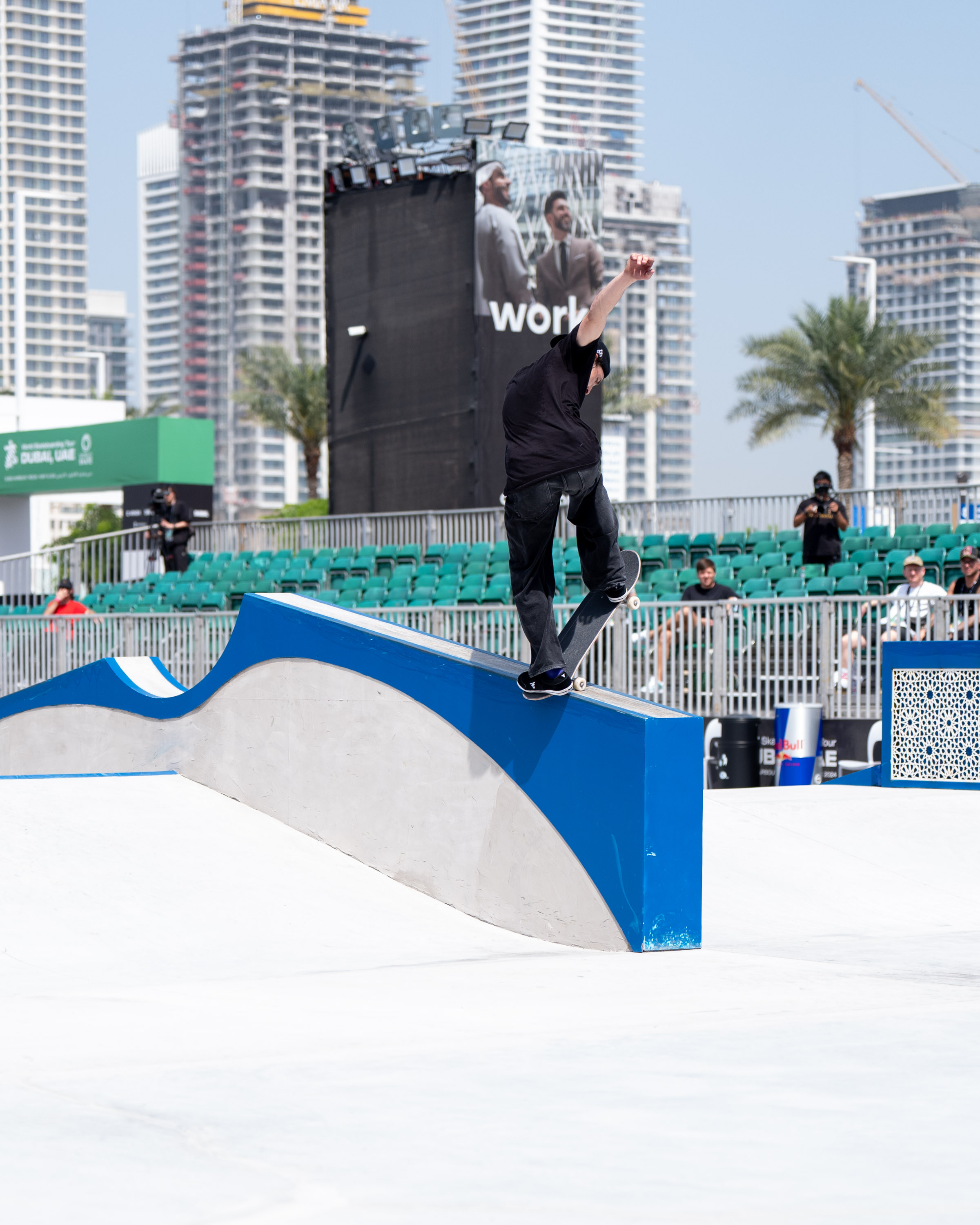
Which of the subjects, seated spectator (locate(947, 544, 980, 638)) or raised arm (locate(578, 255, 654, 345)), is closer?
raised arm (locate(578, 255, 654, 345))

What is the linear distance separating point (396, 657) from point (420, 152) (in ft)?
65.6

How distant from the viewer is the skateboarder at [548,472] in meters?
6.84

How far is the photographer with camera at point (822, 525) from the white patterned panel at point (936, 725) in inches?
286

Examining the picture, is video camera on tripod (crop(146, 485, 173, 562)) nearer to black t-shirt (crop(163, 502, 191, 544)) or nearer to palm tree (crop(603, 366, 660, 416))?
black t-shirt (crop(163, 502, 191, 544))

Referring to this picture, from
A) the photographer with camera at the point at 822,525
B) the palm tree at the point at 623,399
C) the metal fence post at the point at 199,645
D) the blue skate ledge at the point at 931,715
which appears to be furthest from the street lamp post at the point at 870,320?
the blue skate ledge at the point at 931,715

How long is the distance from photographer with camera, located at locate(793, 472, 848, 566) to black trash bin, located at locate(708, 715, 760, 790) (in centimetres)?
520

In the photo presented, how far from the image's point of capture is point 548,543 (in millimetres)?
7152

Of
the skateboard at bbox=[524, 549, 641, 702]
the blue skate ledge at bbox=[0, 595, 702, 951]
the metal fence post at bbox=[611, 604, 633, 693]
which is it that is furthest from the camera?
the metal fence post at bbox=[611, 604, 633, 693]

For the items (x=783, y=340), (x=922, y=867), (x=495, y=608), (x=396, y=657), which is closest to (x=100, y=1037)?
(x=396, y=657)

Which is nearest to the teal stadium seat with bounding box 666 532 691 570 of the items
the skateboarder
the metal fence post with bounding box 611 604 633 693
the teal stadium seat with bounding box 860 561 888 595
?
the teal stadium seat with bounding box 860 561 888 595

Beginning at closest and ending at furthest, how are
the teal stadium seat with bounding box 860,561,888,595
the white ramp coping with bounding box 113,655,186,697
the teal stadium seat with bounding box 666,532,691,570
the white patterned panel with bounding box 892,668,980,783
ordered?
1. the white patterned panel with bounding box 892,668,980,783
2. the white ramp coping with bounding box 113,655,186,697
3. the teal stadium seat with bounding box 860,561,888,595
4. the teal stadium seat with bounding box 666,532,691,570

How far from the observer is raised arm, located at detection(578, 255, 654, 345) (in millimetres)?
6246

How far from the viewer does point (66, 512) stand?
188 m

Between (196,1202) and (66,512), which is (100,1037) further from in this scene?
(66,512)
